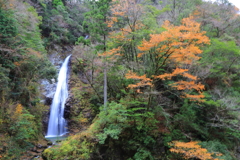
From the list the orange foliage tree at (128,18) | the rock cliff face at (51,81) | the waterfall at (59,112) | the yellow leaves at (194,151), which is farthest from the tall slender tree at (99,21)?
the waterfall at (59,112)

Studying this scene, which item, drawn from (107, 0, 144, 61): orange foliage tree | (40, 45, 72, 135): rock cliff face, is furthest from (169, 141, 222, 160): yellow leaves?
(40, 45, 72, 135): rock cliff face

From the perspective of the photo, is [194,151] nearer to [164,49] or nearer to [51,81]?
[164,49]

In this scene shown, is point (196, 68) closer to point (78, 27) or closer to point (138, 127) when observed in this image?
point (138, 127)

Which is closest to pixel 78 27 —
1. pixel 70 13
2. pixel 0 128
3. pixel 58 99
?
pixel 70 13

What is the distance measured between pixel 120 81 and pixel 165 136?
16.3ft

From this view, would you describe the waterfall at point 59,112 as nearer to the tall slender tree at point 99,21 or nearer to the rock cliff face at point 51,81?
the rock cliff face at point 51,81

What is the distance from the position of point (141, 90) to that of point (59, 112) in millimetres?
9768

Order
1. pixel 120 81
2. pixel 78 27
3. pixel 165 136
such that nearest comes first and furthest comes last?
pixel 165 136
pixel 120 81
pixel 78 27

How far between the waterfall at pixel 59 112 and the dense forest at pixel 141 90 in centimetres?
205

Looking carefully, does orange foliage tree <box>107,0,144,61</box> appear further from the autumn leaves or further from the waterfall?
the waterfall

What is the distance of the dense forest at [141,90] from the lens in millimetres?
8031

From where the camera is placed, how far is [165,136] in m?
9.30

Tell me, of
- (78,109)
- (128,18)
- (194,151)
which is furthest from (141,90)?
(78,109)

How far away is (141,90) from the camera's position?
11031mm
